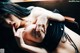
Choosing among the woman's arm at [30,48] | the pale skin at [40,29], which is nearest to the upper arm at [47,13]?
the pale skin at [40,29]

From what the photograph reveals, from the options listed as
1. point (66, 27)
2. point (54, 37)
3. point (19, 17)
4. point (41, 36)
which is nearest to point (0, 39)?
point (19, 17)

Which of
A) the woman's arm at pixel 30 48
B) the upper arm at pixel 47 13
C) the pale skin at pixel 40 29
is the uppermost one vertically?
the upper arm at pixel 47 13

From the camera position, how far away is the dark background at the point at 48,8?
1.39m

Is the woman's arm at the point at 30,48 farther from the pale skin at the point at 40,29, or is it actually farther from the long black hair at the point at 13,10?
the long black hair at the point at 13,10

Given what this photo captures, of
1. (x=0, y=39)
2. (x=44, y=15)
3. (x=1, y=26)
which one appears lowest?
(x=0, y=39)

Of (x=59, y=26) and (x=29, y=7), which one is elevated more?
(x=29, y=7)

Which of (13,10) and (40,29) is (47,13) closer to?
(40,29)

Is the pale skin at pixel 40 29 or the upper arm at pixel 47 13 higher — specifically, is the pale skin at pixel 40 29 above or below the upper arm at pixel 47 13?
below

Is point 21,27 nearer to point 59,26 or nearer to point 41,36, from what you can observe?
point 41,36

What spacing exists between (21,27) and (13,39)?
0.38 feet

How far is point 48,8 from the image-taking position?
4.65ft

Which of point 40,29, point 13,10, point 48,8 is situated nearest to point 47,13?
point 48,8

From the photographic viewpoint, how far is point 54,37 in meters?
1.36

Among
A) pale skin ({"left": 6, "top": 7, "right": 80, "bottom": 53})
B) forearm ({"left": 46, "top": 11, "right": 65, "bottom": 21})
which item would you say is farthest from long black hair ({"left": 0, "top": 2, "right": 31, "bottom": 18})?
forearm ({"left": 46, "top": 11, "right": 65, "bottom": 21})
